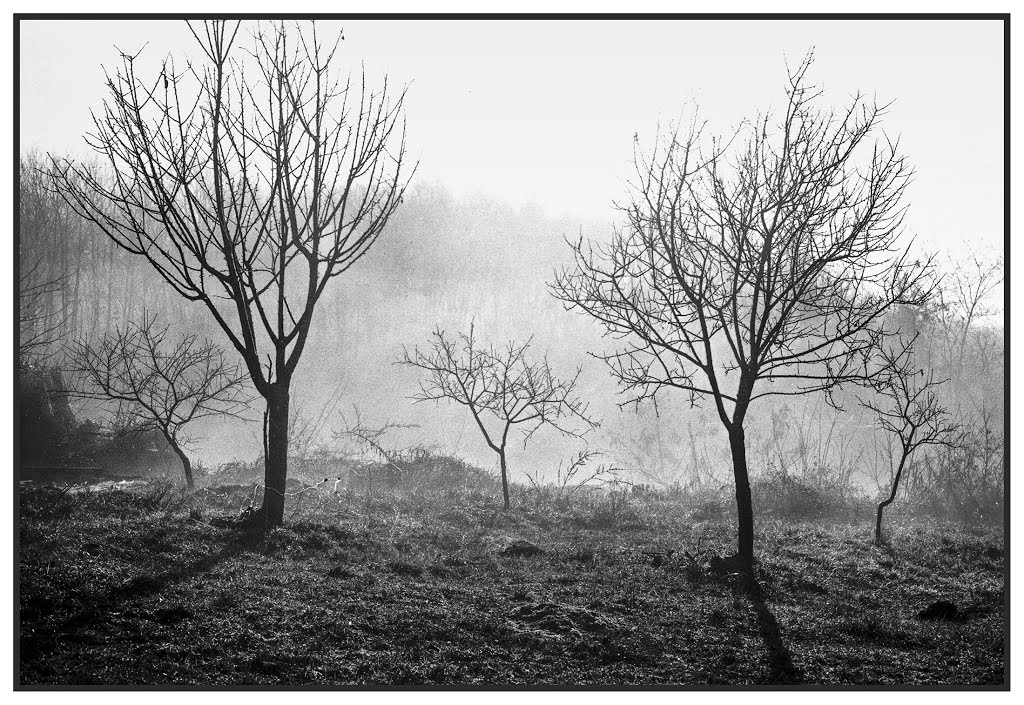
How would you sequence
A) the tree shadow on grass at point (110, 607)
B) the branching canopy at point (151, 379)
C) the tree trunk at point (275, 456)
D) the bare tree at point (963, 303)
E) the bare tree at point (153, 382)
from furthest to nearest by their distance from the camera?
the bare tree at point (963, 303) < the branching canopy at point (151, 379) < the bare tree at point (153, 382) < the tree trunk at point (275, 456) < the tree shadow on grass at point (110, 607)

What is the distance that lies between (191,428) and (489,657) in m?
25.9

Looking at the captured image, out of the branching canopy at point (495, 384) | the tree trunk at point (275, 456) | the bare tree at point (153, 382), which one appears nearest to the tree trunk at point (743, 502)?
the branching canopy at point (495, 384)

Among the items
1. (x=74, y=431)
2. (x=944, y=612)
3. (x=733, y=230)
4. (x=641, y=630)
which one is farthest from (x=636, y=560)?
(x=74, y=431)

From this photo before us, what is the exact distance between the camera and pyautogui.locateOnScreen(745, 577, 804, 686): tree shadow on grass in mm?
4180

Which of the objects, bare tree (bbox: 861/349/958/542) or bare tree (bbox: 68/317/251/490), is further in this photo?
bare tree (bbox: 68/317/251/490)

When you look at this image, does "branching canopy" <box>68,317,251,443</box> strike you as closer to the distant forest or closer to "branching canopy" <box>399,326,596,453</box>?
"branching canopy" <box>399,326,596,453</box>

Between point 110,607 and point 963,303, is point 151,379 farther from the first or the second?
point 963,303

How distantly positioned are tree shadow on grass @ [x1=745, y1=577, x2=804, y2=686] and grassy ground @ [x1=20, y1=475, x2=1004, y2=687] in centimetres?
2

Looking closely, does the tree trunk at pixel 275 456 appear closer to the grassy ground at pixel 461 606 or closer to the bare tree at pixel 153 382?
the grassy ground at pixel 461 606

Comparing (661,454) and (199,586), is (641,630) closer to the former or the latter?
(199,586)

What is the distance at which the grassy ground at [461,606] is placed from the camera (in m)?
4.17

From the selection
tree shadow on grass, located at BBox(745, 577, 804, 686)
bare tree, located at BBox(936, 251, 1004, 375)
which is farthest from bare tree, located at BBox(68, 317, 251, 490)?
bare tree, located at BBox(936, 251, 1004, 375)

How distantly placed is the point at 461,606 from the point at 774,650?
2.27m

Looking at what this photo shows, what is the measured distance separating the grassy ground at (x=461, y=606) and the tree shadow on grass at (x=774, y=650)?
19 mm
